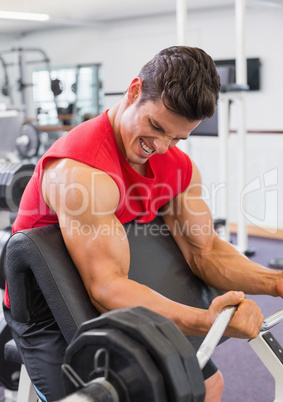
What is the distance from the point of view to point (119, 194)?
140cm

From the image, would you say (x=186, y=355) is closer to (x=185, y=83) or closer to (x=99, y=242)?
(x=99, y=242)

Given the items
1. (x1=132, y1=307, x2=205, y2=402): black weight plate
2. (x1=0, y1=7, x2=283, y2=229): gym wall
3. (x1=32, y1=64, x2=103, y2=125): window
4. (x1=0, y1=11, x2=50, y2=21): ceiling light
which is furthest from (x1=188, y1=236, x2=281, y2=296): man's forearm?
(x1=32, y1=64, x2=103, y2=125): window

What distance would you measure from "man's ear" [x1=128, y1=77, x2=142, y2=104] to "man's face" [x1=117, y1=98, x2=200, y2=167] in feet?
0.06

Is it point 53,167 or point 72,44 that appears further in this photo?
point 72,44

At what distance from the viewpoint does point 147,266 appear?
1548 millimetres

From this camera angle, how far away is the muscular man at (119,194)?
130 cm

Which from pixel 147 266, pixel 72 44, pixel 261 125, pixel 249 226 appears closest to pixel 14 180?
pixel 147 266

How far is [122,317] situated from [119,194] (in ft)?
1.97

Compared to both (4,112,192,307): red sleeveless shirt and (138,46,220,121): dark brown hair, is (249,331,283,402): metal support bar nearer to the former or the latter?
(4,112,192,307): red sleeveless shirt

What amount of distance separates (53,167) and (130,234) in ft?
1.05

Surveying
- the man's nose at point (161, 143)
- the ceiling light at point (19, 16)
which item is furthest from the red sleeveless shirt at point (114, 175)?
the ceiling light at point (19, 16)

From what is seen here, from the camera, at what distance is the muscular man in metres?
1.30

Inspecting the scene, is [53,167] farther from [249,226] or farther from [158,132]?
[249,226]

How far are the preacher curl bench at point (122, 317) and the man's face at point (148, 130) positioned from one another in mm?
234
